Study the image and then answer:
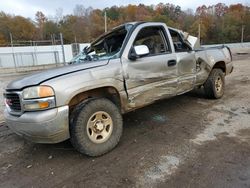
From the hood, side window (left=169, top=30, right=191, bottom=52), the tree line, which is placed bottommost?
the hood

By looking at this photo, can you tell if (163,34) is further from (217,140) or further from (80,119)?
(80,119)

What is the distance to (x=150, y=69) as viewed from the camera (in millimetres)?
3873

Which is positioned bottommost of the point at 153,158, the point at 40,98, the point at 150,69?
the point at 153,158

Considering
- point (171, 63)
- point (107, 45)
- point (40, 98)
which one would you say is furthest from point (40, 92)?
point (171, 63)

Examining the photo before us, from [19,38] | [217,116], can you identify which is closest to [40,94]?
[217,116]

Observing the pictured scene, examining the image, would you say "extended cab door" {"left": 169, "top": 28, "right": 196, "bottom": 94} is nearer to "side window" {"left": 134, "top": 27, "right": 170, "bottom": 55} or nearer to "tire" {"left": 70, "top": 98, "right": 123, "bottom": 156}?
"side window" {"left": 134, "top": 27, "right": 170, "bottom": 55}

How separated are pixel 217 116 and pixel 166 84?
1.36 metres

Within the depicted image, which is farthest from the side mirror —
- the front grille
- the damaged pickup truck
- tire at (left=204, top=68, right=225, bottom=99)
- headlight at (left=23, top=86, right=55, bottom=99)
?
tire at (left=204, top=68, right=225, bottom=99)

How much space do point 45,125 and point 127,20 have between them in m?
58.5

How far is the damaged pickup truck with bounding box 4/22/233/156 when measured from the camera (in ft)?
9.32

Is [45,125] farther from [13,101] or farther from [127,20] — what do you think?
[127,20]

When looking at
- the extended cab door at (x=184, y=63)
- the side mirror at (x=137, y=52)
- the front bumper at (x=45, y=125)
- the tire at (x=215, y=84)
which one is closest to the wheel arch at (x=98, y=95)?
the front bumper at (x=45, y=125)

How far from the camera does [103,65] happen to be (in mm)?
3324

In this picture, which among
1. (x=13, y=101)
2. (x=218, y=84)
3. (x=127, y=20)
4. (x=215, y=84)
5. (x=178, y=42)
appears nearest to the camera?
(x=13, y=101)
